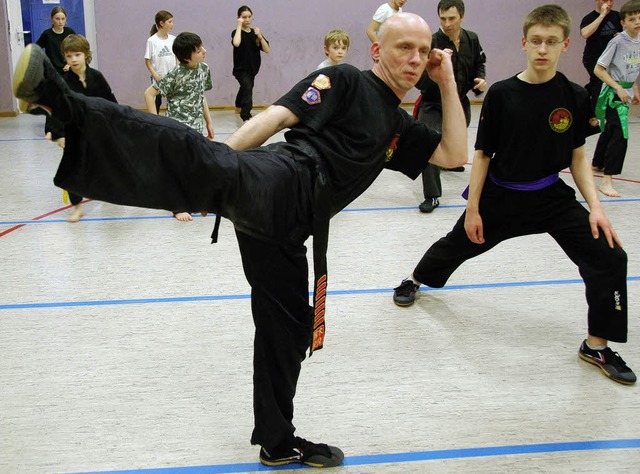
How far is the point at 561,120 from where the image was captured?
10.5ft

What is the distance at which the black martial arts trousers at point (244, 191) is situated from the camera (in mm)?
1903

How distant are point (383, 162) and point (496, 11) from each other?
11.4 metres

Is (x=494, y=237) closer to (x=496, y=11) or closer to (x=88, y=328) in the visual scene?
(x=88, y=328)

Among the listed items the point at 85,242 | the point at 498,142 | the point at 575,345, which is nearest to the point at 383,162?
Answer: the point at 498,142

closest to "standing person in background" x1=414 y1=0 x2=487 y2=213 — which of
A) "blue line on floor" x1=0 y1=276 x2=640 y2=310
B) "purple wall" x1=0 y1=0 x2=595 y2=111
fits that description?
"blue line on floor" x1=0 y1=276 x2=640 y2=310

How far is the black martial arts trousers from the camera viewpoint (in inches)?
74.9

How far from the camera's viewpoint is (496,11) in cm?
1280

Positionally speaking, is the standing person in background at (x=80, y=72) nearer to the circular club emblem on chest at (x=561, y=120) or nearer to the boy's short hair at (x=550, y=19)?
Result: the boy's short hair at (x=550, y=19)

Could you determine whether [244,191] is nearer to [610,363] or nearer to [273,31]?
[610,363]

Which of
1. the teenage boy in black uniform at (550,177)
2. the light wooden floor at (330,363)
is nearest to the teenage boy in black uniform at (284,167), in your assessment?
the light wooden floor at (330,363)

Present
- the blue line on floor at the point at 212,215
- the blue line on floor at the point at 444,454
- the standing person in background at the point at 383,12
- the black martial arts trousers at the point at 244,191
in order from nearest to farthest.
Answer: the black martial arts trousers at the point at 244,191
the blue line on floor at the point at 444,454
the blue line on floor at the point at 212,215
the standing person in background at the point at 383,12

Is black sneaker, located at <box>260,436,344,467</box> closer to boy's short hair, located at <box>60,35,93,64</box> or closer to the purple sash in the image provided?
the purple sash

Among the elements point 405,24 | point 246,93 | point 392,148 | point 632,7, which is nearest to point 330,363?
point 392,148

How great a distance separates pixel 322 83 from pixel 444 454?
1445mm
